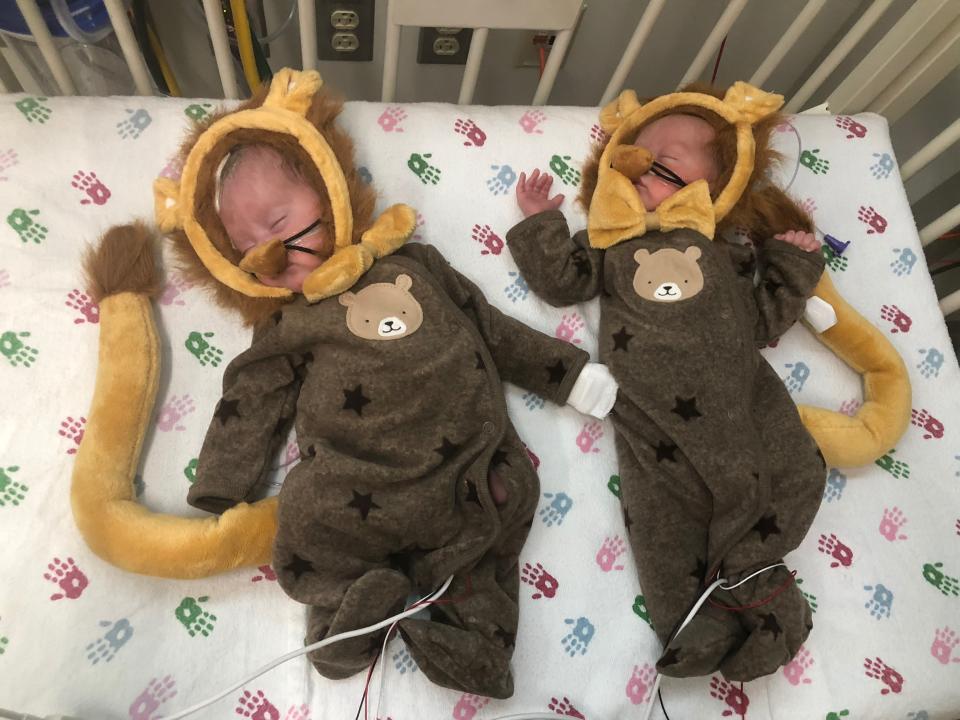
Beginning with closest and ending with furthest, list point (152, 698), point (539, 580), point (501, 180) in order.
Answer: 1. point (152, 698)
2. point (539, 580)
3. point (501, 180)

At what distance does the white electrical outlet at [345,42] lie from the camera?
50.2 inches

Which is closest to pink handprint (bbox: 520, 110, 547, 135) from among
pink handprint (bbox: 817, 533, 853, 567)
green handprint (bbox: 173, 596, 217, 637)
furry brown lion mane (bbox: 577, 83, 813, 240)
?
furry brown lion mane (bbox: 577, 83, 813, 240)

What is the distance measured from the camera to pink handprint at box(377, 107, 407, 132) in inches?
45.6

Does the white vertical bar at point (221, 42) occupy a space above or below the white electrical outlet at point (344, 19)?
above

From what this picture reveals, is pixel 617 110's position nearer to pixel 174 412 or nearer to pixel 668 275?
pixel 668 275

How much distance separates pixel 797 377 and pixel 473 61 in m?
0.73

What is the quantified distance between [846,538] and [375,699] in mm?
710

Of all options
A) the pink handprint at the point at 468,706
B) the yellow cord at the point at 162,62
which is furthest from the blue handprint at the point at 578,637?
the yellow cord at the point at 162,62

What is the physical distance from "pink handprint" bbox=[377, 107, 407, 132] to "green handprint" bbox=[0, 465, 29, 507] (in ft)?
2.47

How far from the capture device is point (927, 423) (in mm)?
1096

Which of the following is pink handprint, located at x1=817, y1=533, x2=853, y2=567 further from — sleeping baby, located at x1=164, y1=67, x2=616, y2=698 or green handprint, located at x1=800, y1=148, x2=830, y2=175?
green handprint, located at x1=800, y1=148, x2=830, y2=175

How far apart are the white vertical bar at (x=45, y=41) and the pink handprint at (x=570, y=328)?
86 cm

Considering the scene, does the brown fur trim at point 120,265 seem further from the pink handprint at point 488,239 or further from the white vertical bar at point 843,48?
the white vertical bar at point 843,48

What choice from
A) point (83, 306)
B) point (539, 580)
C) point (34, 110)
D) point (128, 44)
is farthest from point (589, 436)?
point (34, 110)
